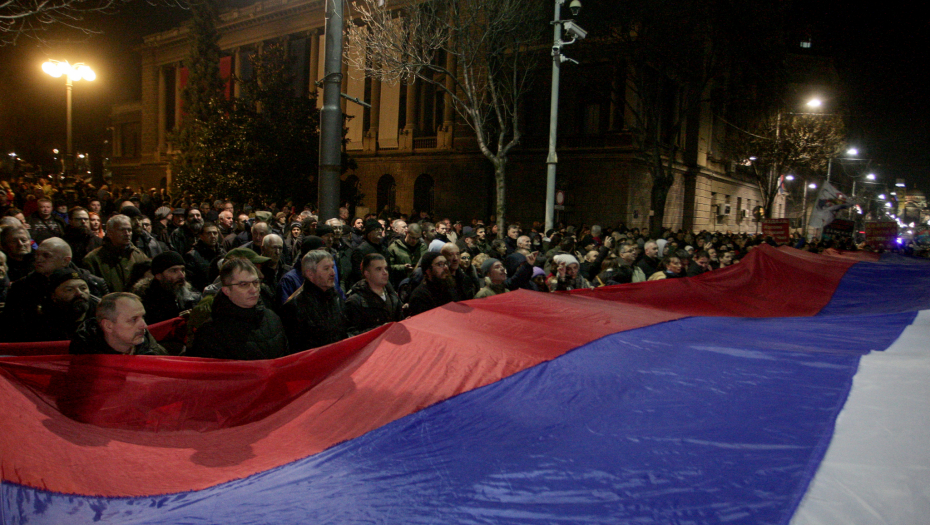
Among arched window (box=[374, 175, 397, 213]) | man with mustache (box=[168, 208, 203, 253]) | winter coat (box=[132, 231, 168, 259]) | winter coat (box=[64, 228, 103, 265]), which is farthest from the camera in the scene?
arched window (box=[374, 175, 397, 213])

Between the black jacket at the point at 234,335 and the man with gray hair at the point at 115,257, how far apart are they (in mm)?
2807

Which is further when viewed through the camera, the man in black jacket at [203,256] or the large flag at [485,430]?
the man in black jacket at [203,256]

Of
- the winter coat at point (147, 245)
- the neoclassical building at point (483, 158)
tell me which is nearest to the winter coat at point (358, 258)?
the winter coat at point (147, 245)

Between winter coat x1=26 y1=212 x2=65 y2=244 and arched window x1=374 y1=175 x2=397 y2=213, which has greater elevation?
arched window x1=374 y1=175 x2=397 y2=213

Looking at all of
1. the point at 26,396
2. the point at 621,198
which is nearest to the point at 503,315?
the point at 26,396

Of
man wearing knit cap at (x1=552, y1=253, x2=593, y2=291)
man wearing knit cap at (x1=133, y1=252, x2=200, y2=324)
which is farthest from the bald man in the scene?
man wearing knit cap at (x1=552, y1=253, x2=593, y2=291)

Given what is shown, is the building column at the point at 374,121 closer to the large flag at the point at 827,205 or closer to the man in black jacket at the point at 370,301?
the large flag at the point at 827,205

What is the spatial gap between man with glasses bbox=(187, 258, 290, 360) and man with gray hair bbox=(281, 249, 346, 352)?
50cm

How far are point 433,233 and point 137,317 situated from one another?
27.2 feet

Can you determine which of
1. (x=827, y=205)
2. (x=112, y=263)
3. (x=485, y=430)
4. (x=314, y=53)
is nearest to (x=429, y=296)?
(x=485, y=430)

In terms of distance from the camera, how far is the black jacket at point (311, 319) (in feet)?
14.7

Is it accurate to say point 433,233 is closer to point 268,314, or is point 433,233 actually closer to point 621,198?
point 268,314

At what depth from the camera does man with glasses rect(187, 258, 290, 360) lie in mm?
3807

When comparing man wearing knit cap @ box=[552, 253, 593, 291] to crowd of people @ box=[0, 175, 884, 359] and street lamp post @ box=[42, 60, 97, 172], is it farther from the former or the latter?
street lamp post @ box=[42, 60, 97, 172]
